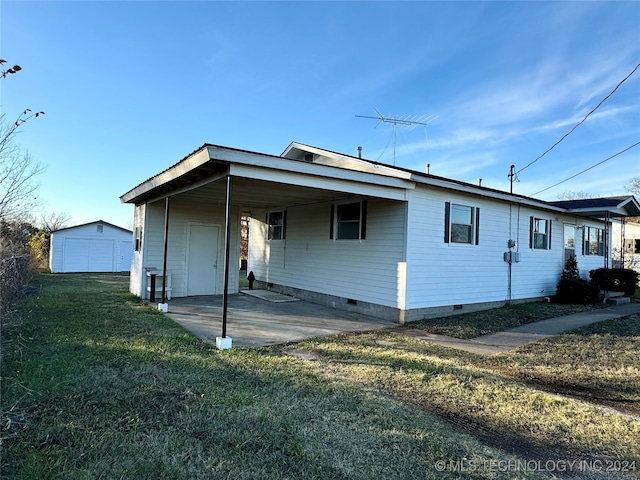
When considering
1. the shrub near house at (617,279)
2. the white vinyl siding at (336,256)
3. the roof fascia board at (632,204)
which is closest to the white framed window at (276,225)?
the white vinyl siding at (336,256)

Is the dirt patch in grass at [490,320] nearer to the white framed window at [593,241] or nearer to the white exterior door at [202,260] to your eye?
the white framed window at [593,241]

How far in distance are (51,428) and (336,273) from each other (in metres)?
7.10

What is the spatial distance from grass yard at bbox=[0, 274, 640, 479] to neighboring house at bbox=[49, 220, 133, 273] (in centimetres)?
1801

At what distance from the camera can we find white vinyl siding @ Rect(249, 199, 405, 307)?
26.3 ft

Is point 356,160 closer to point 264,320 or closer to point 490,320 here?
point 264,320

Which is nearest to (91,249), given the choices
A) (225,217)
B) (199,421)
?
(225,217)

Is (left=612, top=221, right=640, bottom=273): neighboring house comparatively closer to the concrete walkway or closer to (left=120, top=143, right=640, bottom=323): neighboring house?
(left=120, top=143, right=640, bottom=323): neighboring house

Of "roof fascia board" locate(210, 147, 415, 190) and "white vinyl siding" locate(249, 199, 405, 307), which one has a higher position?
"roof fascia board" locate(210, 147, 415, 190)

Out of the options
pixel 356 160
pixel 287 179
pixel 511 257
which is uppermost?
pixel 356 160

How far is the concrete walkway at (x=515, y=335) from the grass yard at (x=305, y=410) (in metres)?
0.42

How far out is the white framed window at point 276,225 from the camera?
1193 cm

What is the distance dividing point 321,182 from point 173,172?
268cm

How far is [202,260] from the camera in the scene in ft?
35.9

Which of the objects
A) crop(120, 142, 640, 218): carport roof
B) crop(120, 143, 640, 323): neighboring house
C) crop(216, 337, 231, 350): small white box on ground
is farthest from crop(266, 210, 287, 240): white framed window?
crop(216, 337, 231, 350): small white box on ground
